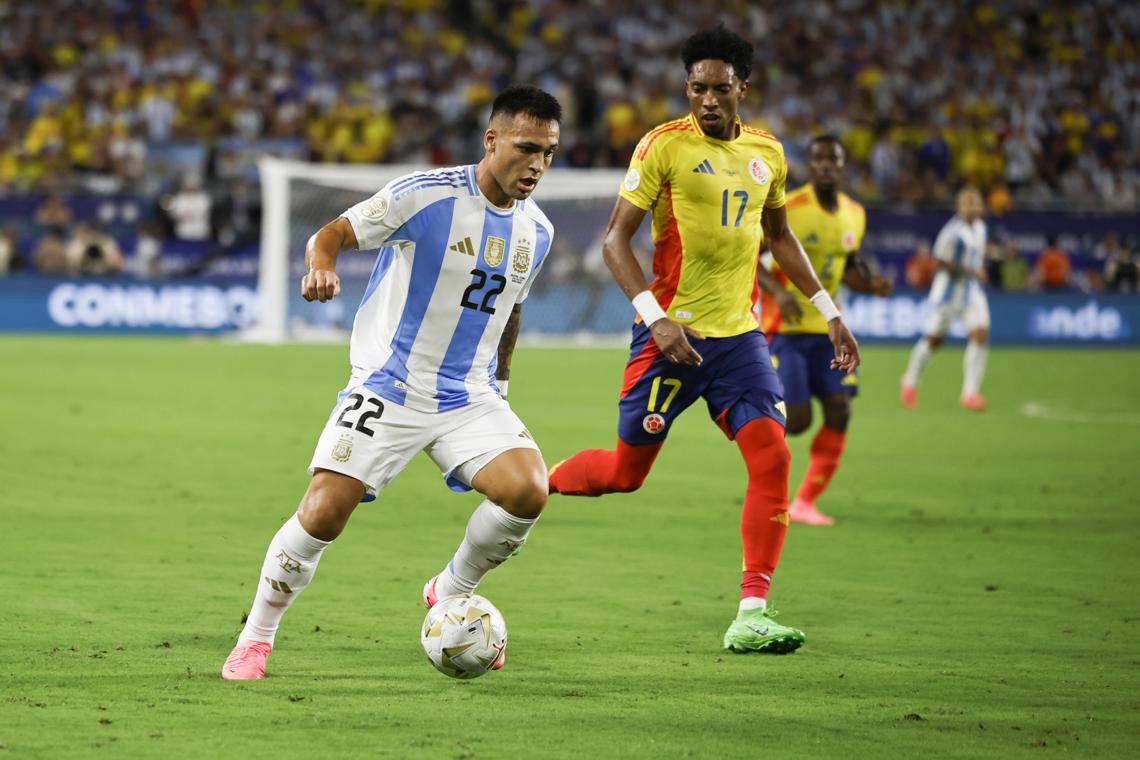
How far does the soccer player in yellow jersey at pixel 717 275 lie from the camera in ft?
22.5

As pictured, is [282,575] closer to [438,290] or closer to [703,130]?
[438,290]

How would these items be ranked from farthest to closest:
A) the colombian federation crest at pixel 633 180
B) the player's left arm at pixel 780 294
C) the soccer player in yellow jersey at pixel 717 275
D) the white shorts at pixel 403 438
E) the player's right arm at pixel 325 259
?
the player's left arm at pixel 780 294 → the colombian federation crest at pixel 633 180 → the soccer player in yellow jersey at pixel 717 275 → the white shorts at pixel 403 438 → the player's right arm at pixel 325 259

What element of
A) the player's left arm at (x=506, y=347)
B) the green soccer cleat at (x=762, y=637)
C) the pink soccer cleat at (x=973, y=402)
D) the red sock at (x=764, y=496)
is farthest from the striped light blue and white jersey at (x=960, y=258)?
the player's left arm at (x=506, y=347)

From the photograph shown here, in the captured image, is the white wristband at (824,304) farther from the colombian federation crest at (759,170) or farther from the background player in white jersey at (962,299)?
the background player in white jersey at (962,299)

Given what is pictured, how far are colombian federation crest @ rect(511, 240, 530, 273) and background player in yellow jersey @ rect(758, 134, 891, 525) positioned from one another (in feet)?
12.7

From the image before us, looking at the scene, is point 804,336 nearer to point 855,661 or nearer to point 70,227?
point 855,661

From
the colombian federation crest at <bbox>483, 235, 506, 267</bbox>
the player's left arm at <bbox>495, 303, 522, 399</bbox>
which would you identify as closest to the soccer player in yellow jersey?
the player's left arm at <bbox>495, 303, 522, 399</bbox>

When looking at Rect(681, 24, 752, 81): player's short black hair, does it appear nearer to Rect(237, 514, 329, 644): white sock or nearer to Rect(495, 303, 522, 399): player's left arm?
Rect(495, 303, 522, 399): player's left arm

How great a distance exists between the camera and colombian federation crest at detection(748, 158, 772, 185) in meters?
7.08

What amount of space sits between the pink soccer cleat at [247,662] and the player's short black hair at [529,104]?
202cm

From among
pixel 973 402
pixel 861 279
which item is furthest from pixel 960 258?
pixel 861 279

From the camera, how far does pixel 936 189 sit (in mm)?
29125

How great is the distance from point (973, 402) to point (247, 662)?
13311 millimetres

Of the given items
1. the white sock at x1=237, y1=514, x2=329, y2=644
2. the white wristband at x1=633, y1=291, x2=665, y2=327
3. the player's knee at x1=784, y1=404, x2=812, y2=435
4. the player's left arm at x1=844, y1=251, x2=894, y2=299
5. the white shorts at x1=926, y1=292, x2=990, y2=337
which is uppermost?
the player's left arm at x1=844, y1=251, x2=894, y2=299
